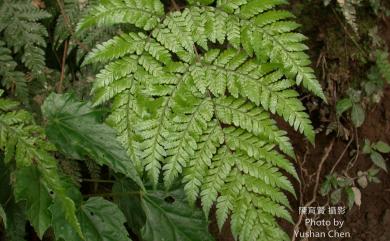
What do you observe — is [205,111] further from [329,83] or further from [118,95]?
[329,83]

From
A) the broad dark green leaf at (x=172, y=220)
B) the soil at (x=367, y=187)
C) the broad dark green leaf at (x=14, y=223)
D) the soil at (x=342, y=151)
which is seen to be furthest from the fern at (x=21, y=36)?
the soil at (x=342, y=151)

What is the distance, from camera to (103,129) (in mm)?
1658

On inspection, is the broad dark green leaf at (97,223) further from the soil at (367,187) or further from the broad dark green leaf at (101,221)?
the soil at (367,187)

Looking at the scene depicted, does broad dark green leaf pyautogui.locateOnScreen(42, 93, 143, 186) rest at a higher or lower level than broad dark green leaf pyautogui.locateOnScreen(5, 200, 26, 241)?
higher

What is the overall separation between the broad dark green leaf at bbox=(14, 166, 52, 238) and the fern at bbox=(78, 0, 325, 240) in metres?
0.32

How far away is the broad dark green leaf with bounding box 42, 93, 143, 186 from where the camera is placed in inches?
63.4

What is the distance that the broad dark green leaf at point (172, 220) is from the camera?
76.4 inches

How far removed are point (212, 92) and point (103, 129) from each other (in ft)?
1.37

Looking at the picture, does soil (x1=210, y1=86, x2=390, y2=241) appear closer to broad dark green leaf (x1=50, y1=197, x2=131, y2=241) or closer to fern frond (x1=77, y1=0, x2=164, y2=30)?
broad dark green leaf (x1=50, y1=197, x2=131, y2=241)

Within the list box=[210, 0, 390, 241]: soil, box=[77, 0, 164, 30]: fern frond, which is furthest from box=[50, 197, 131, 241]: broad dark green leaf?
box=[210, 0, 390, 241]: soil

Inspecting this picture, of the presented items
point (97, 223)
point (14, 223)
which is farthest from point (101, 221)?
point (14, 223)

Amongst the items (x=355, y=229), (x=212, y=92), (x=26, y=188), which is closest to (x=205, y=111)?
(x=212, y=92)

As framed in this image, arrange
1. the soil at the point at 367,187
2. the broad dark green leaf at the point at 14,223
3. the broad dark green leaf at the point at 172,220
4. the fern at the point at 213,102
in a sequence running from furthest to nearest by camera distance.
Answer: the soil at the point at 367,187 → the broad dark green leaf at the point at 14,223 → the broad dark green leaf at the point at 172,220 → the fern at the point at 213,102

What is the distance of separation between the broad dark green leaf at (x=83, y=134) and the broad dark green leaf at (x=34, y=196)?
0.14 meters
